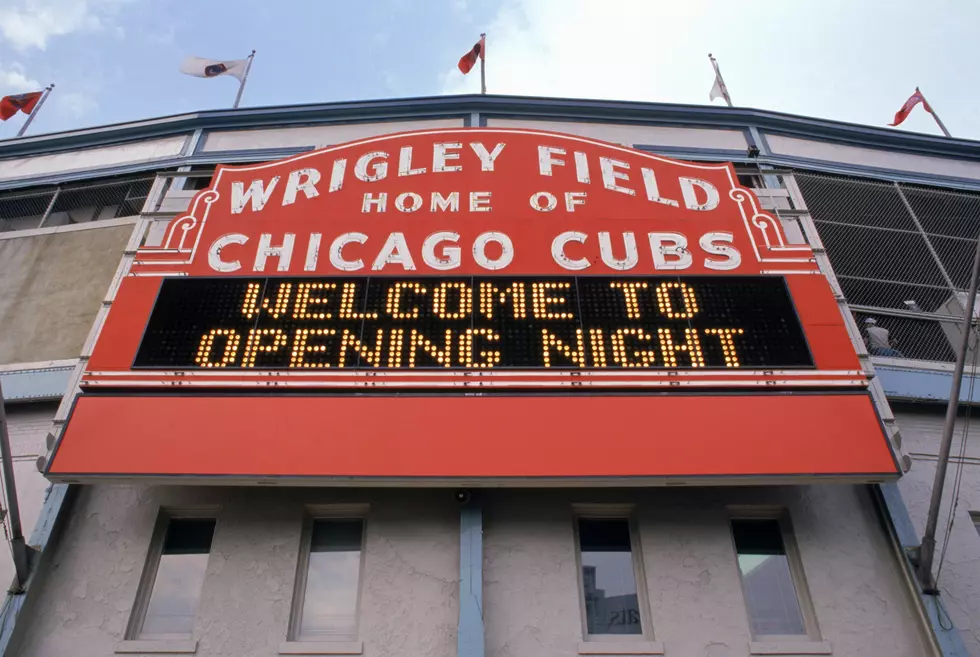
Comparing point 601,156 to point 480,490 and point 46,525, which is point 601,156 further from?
point 46,525

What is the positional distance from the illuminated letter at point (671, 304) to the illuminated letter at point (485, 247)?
182 centimetres

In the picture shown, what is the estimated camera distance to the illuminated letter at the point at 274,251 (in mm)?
8102

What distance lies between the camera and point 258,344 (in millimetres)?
7180

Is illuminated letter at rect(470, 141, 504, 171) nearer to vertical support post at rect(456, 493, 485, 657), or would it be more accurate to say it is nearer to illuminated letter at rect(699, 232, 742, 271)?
illuminated letter at rect(699, 232, 742, 271)

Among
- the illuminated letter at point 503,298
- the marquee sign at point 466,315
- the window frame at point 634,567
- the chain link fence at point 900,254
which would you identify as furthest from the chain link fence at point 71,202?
the chain link fence at point 900,254

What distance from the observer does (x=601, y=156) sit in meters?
9.71

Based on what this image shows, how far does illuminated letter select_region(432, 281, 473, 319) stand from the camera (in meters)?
7.31

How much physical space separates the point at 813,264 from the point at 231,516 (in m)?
7.37

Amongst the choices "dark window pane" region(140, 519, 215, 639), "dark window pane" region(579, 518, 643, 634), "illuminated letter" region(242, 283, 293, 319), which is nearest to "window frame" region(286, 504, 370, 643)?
"dark window pane" region(140, 519, 215, 639)

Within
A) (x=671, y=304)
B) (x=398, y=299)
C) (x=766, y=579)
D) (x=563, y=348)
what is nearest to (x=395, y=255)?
(x=398, y=299)

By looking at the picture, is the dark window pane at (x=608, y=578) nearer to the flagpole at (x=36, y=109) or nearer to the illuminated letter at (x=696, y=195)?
the illuminated letter at (x=696, y=195)

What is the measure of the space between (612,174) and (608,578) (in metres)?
5.46

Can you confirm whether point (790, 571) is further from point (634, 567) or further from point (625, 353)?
point (625, 353)

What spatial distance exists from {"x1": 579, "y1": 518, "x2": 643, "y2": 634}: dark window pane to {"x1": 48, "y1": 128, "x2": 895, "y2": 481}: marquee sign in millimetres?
1237
